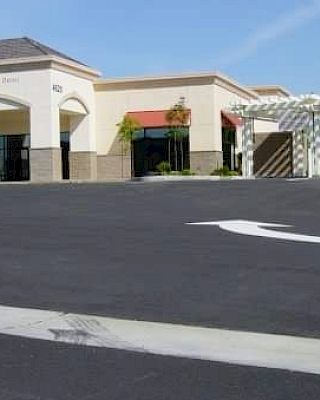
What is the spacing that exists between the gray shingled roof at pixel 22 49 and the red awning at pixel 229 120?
1042 centimetres

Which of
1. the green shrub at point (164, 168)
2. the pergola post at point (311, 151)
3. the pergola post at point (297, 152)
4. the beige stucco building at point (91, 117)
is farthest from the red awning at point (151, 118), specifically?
the pergola post at point (297, 152)

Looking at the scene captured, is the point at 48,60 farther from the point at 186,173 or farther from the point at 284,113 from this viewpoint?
the point at 284,113

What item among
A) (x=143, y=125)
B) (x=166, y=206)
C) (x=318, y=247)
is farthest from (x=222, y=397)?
(x=143, y=125)

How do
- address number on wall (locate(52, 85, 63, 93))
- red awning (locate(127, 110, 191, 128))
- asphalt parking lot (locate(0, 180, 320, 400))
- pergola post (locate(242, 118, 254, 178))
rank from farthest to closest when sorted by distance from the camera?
red awning (locate(127, 110, 191, 128))
pergola post (locate(242, 118, 254, 178))
address number on wall (locate(52, 85, 63, 93))
asphalt parking lot (locate(0, 180, 320, 400))

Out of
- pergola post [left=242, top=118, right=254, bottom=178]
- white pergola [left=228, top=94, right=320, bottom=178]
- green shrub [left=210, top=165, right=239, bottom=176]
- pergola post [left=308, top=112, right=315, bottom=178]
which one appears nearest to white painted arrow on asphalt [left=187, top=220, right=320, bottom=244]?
green shrub [left=210, top=165, right=239, bottom=176]

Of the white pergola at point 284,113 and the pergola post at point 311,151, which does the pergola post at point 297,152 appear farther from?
the pergola post at point 311,151

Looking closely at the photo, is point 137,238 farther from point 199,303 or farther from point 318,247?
point 199,303

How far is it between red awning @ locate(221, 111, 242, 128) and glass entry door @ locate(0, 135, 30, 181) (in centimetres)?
1167

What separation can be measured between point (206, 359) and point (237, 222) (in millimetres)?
9870

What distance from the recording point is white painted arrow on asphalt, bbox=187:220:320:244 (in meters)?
13.2

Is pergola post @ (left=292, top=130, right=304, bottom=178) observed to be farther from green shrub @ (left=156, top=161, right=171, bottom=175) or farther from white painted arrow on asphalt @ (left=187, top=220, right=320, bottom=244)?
white painted arrow on asphalt @ (left=187, top=220, right=320, bottom=244)

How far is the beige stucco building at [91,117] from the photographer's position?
41.5m

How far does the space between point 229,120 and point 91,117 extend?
798 cm

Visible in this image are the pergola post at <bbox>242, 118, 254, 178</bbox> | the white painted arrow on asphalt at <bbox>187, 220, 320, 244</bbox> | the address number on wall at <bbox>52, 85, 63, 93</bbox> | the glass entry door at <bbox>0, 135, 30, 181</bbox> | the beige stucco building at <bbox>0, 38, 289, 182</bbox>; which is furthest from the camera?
the glass entry door at <bbox>0, 135, 30, 181</bbox>
